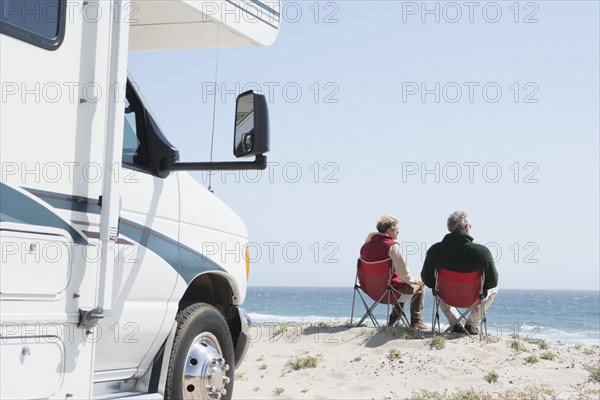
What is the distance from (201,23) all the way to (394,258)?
6.08 metres

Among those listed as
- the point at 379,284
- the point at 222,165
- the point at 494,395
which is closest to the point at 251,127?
the point at 222,165

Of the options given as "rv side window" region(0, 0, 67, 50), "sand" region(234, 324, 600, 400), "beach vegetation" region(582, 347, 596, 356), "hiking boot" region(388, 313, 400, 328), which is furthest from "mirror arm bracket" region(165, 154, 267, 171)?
"hiking boot" region(388, 313, 400, 328)

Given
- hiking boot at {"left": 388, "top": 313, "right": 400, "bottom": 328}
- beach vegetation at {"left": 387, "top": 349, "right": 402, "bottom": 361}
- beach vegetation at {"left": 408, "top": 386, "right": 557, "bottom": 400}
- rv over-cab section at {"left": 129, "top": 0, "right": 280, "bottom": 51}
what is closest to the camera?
rv over-cab section at {"left": 129, "top": 0, "right": 280, "bottom": 51}

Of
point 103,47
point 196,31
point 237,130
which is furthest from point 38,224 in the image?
point 196,31

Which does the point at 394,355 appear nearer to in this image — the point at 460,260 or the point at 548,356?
the point at 460,260

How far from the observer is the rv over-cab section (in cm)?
471

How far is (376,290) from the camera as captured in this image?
35.2 feet

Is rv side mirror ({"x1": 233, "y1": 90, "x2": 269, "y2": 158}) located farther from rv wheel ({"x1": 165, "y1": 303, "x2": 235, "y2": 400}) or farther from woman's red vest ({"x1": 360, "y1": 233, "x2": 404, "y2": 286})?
woman's red vest ({"x1": 360, "y1": 233, "x2": 404, "y2": 286})

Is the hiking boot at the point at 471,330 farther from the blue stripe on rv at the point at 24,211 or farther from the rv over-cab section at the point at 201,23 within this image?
the blue stripe on rv at the point at 24,211

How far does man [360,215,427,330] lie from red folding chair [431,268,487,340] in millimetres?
587

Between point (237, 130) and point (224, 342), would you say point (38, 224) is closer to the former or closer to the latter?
point (237, 130)

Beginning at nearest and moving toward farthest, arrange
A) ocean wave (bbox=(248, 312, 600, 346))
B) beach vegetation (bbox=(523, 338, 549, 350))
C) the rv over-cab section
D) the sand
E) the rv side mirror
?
the rv side mirror → the rv over-cab section → the sand → beach vegetation (bbox=(523, 338, 549, 350)) → ocean wave (bbox=(248, 312, 600, 346))

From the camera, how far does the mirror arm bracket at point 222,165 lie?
14.6 feet

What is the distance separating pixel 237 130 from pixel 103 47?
87cm
